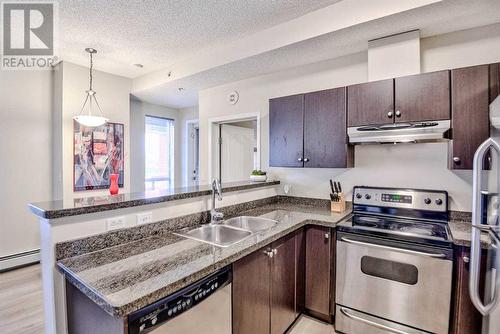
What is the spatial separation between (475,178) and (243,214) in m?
1.68

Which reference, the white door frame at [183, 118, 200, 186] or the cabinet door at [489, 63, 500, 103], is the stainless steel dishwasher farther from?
the white door frame at [183, 118, 200, 186]

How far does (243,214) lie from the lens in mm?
2412

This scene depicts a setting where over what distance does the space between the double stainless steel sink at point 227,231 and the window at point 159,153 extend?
3107mm

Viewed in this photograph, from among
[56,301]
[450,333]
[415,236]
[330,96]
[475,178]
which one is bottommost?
[450,333]

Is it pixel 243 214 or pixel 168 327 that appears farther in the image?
pixel 243 214

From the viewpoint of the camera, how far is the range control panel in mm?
2223

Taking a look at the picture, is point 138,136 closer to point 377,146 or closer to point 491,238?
point 377,146

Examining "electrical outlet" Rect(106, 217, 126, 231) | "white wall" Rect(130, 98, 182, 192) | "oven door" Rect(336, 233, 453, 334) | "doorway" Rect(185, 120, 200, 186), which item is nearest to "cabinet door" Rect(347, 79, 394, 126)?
"oven door" Rect(336, 233, 453, 334)

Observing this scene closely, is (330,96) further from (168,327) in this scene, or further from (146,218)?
(168,327)

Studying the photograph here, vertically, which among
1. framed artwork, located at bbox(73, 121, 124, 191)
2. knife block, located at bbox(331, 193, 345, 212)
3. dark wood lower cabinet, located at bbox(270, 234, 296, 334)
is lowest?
dark wood lower cabinet, located at bbox(270, 234, 296, 334)

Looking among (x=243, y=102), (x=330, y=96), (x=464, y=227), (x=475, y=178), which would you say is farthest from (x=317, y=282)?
(x=243, y=102)

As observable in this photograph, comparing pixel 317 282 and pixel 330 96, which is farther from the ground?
pixel 330 96

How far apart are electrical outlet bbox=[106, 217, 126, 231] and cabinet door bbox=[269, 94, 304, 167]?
1.69 m

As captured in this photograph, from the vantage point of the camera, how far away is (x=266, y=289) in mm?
1737
